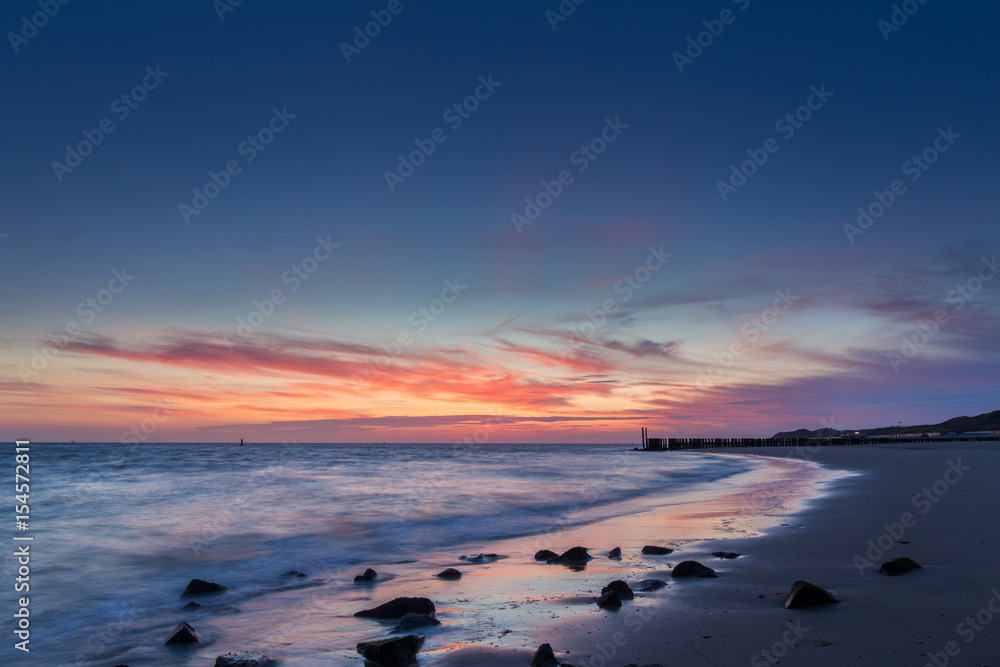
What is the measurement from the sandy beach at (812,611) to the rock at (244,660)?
187 cm

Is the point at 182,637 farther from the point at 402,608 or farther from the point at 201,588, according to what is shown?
the point at 201,588

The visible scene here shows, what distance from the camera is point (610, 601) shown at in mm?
7078

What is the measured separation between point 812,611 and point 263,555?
1182 cm

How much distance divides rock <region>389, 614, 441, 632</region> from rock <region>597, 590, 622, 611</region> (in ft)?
6.36

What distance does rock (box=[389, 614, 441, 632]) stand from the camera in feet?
22.9

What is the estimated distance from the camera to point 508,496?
26.3m

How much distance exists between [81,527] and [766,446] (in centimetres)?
11901

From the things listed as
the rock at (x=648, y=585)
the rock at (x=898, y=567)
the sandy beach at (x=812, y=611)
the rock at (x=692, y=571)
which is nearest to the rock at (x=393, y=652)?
the sandy beach at (x=812, y=611)

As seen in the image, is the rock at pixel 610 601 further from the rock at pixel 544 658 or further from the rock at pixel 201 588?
the rock at pixel 201 588

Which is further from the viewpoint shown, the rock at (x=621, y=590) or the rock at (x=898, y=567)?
the rock at (x=898, y=567)

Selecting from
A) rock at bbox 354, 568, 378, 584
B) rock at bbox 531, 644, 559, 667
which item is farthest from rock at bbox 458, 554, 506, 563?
rock at bbox 531, 644, 559, 667

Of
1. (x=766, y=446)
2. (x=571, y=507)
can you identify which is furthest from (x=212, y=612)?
(x=766, y=446)

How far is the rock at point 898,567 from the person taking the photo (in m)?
7.63

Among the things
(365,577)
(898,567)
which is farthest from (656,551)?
(365,577)
